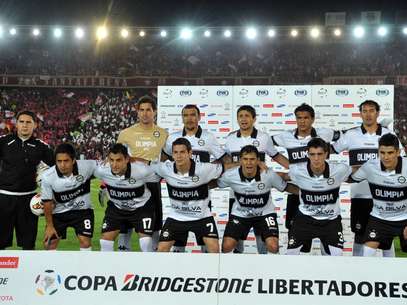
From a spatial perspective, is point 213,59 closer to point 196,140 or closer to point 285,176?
point 196,140

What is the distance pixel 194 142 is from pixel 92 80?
27.4 metres

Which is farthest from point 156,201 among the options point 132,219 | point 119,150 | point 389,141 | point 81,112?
point 81,112

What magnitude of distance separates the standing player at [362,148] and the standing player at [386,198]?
1.83 ft

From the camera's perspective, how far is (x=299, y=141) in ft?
22.5

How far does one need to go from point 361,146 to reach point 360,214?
2.82 ft

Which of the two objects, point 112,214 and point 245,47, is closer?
point 112,214

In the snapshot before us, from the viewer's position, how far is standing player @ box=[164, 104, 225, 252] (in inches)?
273

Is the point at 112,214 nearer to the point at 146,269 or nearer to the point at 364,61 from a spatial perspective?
the point at 146,269

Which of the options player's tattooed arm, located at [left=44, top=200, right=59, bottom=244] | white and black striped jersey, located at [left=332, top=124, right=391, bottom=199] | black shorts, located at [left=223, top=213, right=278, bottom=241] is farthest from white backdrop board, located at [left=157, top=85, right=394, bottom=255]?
player's tattooed arm, located at [left=44, top=200, right=59, bottom=244]

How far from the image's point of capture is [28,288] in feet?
14.5

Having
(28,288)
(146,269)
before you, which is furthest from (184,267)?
(28,288)

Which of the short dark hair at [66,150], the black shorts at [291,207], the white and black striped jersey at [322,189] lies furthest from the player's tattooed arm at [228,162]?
the short dark hair at [66,150]

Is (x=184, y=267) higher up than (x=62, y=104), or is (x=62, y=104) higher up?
(x=62, y=104)

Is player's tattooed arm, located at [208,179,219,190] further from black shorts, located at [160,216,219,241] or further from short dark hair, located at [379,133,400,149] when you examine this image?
short dark hair, located at [379,133,400,149]
